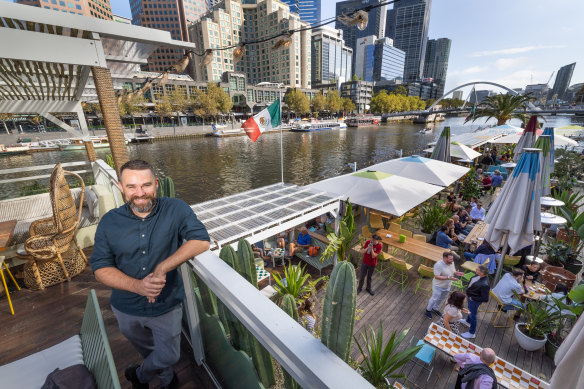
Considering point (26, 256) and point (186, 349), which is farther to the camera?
point (26, 256)

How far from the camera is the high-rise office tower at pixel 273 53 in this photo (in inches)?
3590

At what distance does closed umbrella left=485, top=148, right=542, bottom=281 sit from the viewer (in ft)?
17.5

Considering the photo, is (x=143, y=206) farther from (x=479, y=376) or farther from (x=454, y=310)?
(x=454, y=310)

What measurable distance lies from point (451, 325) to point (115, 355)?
596 cm

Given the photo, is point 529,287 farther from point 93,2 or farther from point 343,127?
point 93,2

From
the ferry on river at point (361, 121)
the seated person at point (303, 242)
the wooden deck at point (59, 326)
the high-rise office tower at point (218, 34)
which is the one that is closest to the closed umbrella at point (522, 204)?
the seated person at point (303, 242)

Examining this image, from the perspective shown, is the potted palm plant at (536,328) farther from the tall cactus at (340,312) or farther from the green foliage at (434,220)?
the tall cactus at (340,312)

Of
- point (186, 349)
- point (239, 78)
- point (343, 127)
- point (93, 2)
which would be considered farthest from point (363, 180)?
point (93, 2)

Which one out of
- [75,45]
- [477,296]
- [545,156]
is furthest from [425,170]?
[75,45]

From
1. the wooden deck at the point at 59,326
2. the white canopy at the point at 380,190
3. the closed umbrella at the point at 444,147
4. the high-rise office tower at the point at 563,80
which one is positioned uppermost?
the high-rise office tower at the point at 563,80

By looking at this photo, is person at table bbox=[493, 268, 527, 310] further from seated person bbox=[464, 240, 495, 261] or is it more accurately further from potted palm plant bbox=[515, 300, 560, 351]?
seated person bbox=[464, 240, 495, 261]

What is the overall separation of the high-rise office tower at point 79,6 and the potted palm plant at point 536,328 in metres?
94.5

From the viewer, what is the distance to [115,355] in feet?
9.46

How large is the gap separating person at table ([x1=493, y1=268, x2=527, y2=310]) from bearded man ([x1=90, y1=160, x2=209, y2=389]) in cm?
660
